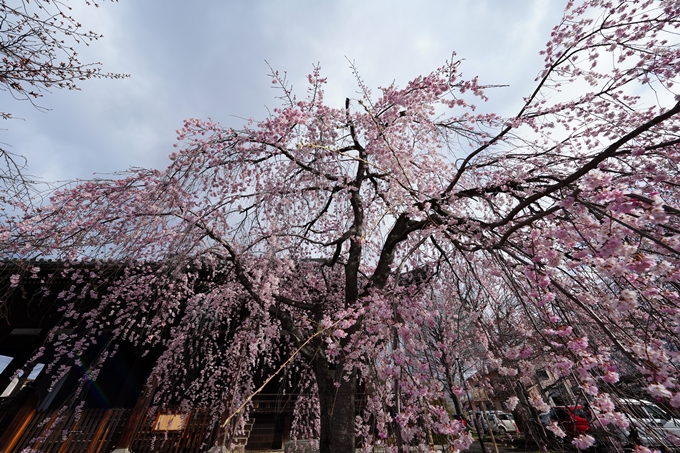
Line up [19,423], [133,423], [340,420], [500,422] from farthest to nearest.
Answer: [133,423], [19,423], [340,420], [500,422]

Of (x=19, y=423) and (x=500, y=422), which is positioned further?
(x=19, y=423)

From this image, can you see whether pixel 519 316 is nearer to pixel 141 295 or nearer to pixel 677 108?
pixel 677 108

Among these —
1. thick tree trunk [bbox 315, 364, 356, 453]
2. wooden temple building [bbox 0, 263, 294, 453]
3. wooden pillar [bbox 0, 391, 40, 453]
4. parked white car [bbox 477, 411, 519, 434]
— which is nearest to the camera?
parked white car [bbox 477, 411, 519, 434]

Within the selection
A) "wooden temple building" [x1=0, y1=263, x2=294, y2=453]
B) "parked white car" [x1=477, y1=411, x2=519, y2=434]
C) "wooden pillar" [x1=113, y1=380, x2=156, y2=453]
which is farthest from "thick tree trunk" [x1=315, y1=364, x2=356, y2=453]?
"wooden pillar" [x1=113, y1=380, x2=156, y2=453]

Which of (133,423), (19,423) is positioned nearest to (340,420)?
(133,423)

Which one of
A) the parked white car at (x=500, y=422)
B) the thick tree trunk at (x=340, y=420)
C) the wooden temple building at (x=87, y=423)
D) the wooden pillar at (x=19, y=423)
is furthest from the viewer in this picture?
the wooden temple building at (x=87, y=423)

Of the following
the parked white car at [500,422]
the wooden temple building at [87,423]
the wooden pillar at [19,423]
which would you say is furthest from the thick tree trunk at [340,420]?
the wooden pillar at [19,423]

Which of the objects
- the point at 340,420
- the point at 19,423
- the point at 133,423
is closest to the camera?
the point at 340,420

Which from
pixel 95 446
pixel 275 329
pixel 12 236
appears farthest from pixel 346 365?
pixel 95 446

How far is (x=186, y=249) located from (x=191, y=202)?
3.13 ft

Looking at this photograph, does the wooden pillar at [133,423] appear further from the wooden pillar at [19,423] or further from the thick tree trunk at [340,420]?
→ the thick tree trunk at [340,420]

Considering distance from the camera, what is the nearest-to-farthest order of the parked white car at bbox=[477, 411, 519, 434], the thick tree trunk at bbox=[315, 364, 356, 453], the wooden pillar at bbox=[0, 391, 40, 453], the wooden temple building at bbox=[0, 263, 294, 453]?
1. the parked white car at bbox=[477, 411, 519, 434]
2. the thick tree trunk at bbox=[315, 364, 356, 453]
3. the wooden pillar at bbox=[0, 391, 40, 453]
4. the wooden temple building at bbox=[0, 263, 294, 453]

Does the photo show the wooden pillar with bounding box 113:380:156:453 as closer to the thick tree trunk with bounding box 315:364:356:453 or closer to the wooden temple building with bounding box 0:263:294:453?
the wooden temple building with bounding box 0:263:294:453

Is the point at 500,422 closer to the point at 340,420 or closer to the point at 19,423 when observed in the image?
the point at 340,420
